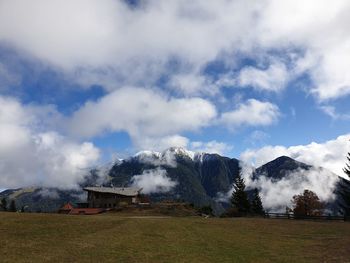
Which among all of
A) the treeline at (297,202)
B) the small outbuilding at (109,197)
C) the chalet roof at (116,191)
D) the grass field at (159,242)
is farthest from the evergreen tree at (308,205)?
the grass field at (159,242)

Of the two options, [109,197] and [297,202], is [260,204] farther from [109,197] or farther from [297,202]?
[109,197]

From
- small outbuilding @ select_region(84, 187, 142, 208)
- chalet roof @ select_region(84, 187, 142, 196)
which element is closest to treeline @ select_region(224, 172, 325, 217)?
small outbuilding @ select_region(84, 187, 142, 208)

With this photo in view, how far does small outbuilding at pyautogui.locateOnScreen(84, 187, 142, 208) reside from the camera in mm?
122438

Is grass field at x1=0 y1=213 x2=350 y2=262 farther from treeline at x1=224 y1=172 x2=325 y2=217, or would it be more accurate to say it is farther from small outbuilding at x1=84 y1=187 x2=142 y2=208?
small outbuilding at x1=84 y1=187 x2=142 y2=208

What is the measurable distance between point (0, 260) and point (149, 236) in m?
17.1

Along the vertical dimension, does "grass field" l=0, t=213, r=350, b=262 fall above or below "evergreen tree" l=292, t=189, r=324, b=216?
below

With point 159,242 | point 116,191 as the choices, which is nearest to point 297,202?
point 116,191

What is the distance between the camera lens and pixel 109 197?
406 ft

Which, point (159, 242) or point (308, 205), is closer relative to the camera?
point (159, 242)

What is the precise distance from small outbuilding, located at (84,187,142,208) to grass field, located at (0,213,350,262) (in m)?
71.8

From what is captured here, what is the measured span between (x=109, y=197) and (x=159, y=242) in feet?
291

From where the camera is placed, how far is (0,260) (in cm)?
2642

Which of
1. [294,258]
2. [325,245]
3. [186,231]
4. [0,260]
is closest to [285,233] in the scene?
[325,245]

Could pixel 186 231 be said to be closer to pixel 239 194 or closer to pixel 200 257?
pixel 200 257
